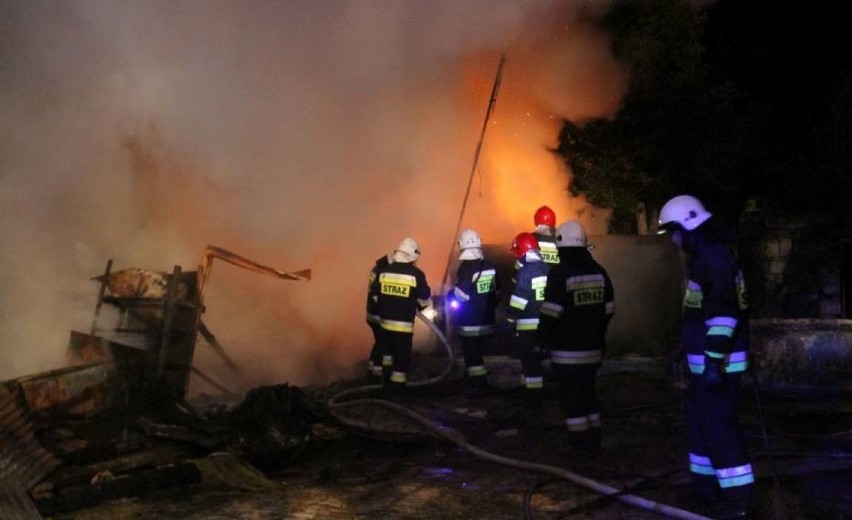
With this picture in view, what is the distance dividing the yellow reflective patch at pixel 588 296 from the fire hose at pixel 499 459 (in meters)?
1.14

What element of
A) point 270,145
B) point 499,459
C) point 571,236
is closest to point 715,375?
point 499,459

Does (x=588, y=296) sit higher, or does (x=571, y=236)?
(x=571, y=236)

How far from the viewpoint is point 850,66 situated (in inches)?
656

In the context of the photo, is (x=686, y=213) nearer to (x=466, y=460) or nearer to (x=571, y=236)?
(x=571, y=236)

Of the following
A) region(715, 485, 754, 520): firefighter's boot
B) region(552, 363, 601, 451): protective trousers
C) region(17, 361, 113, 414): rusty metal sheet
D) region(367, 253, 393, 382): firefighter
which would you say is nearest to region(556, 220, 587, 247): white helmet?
region(552, 363, 601, 451): protective trousers

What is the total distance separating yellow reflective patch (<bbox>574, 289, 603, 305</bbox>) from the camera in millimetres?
5535

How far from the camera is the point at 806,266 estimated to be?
12133 mm

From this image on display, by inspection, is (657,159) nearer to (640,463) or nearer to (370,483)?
(640,463)

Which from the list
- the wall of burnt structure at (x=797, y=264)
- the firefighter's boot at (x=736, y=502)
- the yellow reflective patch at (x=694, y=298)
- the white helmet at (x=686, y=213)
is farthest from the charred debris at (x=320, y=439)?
the wall of burnt structure at (x=797, y=264)

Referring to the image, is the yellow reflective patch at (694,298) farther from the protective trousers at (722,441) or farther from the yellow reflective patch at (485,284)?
the yellow reflective patch at (485,284)

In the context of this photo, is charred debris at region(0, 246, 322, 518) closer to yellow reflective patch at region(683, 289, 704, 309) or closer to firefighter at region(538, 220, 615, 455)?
firefighter at region(538, 220, 615, 455)

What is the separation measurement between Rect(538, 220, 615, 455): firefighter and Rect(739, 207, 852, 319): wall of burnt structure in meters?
7.61

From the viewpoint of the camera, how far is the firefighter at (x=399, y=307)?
7.74 meters

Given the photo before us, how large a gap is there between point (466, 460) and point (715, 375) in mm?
2047
